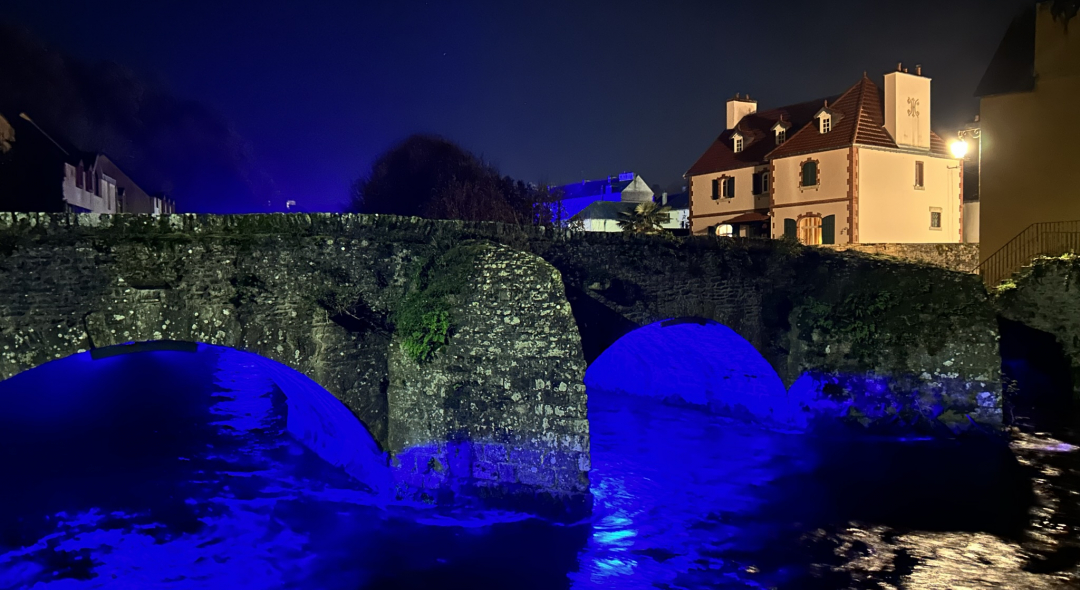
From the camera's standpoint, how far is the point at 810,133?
3105 cm

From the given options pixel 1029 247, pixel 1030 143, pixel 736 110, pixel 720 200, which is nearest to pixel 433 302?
pixel 1029 247

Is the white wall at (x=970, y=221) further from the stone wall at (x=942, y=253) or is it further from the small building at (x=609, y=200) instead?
the small building at (x=609, y=200)

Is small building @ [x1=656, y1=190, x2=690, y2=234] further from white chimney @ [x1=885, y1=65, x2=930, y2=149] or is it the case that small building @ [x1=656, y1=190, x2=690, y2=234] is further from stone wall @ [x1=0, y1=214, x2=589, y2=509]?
stone wall @ [x1=0, y1=214, x2=589, y2=509]

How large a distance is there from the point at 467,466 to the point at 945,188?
91.7ft

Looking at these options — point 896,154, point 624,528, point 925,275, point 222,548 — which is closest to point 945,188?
point 896,154

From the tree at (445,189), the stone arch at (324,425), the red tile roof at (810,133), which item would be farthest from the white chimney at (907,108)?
the stone arch at (324,425)

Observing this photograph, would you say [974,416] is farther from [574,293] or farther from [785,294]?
[574,293]

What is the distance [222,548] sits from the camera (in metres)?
12.3

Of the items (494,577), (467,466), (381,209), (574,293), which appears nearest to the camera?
(494,577)

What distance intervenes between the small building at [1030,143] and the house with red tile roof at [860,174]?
4081mm

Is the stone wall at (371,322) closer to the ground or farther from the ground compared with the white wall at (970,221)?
closer to the ground

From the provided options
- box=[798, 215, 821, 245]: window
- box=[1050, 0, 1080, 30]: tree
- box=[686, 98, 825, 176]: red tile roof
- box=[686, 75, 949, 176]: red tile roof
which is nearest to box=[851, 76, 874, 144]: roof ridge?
box=[686, 75, 949, 176]: red tile roof

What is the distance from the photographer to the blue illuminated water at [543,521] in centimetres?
1136

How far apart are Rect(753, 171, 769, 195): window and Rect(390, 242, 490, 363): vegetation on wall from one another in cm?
2320
